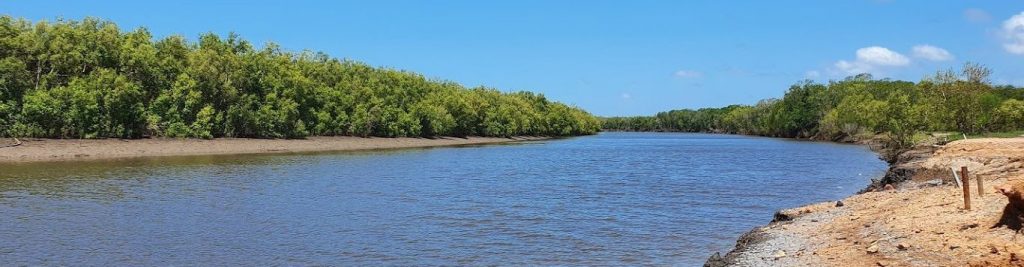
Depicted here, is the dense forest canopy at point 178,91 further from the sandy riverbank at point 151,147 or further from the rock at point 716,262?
the rock at point 716,262

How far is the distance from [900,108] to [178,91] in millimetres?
84470

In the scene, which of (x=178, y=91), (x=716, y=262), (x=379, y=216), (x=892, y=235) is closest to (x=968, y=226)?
(x=892, y=235)

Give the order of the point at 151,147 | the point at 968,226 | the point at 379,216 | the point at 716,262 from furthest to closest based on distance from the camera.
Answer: the point at 151,147 → the point at 379,216 → the point at 716,262 → the point at 968,226

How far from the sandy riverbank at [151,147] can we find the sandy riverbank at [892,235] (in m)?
61.5

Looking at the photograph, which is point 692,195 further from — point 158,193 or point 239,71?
point 239,71

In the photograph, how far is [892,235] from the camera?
15695mm

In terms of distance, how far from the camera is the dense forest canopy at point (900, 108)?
77562 millimetres

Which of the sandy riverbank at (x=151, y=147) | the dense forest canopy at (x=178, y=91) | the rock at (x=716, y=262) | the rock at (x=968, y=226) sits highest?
the dense forest canopy at (x=178, y=91)

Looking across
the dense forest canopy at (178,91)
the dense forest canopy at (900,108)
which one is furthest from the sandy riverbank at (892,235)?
the dense forest canopy at (178,91)

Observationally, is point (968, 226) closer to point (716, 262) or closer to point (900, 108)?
point (716, 262)

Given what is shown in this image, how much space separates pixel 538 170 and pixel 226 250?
126 ft

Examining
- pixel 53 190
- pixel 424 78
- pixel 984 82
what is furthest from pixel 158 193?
pixel 424 78

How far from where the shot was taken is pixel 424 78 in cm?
16412

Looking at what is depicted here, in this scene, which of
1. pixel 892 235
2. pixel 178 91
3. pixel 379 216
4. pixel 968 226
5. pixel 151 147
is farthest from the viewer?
pixel 178 91
